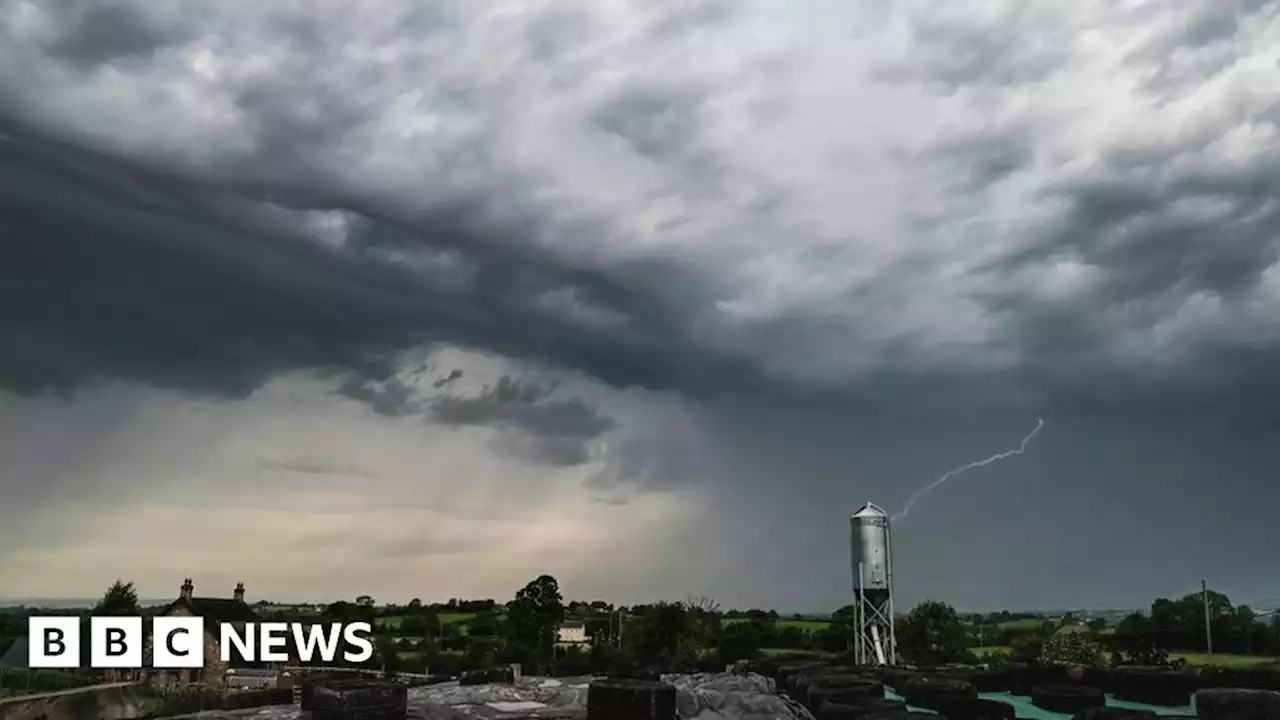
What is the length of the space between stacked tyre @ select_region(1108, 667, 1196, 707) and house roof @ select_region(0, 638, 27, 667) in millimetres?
81293

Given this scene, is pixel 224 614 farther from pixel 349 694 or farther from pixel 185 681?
pixel 349 694

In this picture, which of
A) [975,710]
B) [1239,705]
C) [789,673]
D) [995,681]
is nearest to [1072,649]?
[995,681]

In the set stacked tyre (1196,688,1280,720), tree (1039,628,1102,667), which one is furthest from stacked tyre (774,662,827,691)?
tree (1039,628,1102,667)

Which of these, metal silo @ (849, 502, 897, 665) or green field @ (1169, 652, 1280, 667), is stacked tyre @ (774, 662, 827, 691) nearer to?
metal silo @ (849, 502, 897, 665)

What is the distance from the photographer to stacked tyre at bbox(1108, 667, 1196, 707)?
44.9 m

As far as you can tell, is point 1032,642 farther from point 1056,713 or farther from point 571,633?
point 571,633

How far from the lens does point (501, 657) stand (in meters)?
102

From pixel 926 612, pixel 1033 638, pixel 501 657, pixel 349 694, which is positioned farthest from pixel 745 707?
pixel 926 612

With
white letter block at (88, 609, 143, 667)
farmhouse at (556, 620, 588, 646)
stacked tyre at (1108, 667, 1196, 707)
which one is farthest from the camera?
farmhouse at (556, 620, 588, 646)

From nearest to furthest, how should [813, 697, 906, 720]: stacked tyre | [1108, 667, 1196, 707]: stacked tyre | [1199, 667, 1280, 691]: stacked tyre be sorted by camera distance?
[813, 697, 906, 720]: stacked tyre
[1108, 667, 1196, 707]: stacked tyre
[1199, 667, 1280, 691]: stacked tyre

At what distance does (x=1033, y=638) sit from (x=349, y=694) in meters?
105

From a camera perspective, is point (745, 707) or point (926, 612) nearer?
point (745, 707)

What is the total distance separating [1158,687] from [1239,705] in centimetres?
1457

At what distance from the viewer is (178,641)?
226 ft
